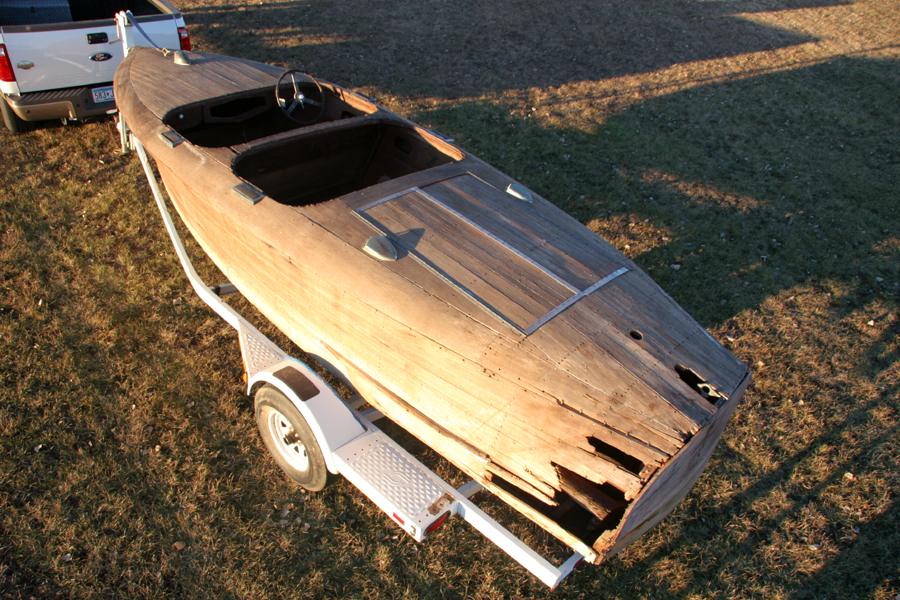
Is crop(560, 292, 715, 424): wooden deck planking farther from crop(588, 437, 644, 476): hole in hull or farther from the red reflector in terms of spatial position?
the red reflector

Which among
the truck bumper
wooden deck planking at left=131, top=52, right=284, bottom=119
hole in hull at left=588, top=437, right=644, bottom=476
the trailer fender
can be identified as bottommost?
the trailer fender

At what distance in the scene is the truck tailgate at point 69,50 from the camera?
5.61 metres

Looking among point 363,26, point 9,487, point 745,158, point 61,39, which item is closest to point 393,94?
point 363,26

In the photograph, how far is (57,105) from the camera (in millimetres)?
6031

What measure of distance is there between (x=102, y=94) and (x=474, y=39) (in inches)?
311

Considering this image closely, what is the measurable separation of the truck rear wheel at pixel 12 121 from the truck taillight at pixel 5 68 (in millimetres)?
807

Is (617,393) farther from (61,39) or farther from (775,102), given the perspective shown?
(775,102)

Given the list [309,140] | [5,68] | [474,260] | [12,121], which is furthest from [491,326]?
[12,121]

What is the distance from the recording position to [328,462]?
329 centimetres

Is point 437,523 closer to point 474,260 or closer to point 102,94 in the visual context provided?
point 474,260

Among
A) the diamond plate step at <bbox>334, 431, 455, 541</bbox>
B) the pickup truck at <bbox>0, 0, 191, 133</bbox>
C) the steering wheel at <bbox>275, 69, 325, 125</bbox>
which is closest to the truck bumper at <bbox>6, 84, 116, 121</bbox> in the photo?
the pickup truck at <bbox>0, 0, 191, 133</bbox>

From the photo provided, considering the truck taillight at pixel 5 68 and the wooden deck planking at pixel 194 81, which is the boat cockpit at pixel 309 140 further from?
the truck taillight at pixel 5 68

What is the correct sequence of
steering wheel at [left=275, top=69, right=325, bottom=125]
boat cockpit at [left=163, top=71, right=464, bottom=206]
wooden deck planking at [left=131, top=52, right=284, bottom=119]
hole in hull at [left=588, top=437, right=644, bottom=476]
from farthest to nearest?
steering wheel at [left=275, top=69, right=325, bottom=125], wooden deck planking at [left=131, top=52, right=284, bottom=119], boat cockpit at [left=163, top=71, right=464, bottom=206], hole in hull at [left=588, top=437, right=644, bottom=476]

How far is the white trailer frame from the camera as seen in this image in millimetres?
2912
